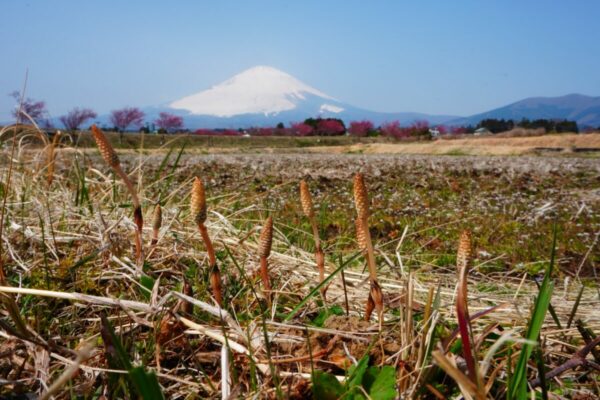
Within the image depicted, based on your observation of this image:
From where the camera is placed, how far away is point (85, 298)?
4.59 ft

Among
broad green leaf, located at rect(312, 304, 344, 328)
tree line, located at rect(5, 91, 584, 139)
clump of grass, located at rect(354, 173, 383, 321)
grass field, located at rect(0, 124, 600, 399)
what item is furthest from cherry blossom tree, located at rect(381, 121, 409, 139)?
clump of grass, located at rect(354, 173, 383, 321)

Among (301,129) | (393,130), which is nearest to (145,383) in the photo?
(393,130)

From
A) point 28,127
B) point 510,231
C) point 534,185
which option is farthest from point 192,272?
point 534,185

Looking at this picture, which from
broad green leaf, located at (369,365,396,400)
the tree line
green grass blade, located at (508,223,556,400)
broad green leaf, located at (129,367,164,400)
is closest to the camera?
broad green leaf, located at (129,367,164,400)

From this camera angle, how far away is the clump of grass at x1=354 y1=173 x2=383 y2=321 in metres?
1.31

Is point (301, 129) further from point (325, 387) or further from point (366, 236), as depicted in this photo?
point (325, 387)

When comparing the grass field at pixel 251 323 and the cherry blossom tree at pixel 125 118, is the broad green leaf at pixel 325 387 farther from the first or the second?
the cherry blossom tree at pixel 125 118

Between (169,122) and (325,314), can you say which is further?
(169,122)

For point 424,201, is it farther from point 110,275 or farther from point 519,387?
point 519,387

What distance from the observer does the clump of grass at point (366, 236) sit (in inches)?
51.8

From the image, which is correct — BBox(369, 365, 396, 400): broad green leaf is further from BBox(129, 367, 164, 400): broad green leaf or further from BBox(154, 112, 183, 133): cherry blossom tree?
BBox(154, 112, 183, 133): cherry blossom tree

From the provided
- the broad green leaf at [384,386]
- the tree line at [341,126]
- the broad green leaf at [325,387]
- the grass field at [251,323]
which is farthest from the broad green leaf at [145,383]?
the tree line at [341,126]

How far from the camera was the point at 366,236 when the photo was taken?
1451mm

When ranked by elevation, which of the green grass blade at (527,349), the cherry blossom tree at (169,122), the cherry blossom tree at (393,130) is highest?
the cherry blossom tree at (169,122)
